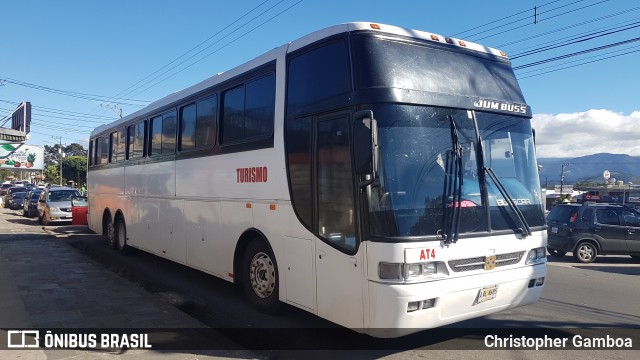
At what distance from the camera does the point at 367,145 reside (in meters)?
4.53

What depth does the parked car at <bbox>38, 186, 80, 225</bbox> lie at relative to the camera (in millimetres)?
21469

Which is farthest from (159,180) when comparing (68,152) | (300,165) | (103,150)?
(68,152)

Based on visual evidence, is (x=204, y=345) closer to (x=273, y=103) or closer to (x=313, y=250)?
(x=313, y=250)

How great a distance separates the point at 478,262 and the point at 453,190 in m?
0.79

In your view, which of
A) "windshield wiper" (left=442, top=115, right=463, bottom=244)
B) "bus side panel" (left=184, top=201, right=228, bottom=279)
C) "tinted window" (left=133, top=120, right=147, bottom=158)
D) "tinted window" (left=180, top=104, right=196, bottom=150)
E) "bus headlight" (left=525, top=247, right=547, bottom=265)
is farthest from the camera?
"tinted window" (left=133, top=120, right=147, bottom=158)

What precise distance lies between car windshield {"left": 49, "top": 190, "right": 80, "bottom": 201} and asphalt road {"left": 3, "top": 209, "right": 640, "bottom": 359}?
570 inches

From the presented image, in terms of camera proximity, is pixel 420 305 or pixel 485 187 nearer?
pixel 420 305

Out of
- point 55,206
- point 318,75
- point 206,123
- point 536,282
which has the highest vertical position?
point 318,75

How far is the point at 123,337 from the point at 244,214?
2215 mm

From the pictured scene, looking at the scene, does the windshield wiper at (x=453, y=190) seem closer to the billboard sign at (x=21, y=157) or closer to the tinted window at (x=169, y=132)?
the tinted window at (x=169, y=132)

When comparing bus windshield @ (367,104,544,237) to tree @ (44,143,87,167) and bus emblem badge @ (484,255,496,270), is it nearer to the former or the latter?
bus emblem badge @ (484,255,496,270)

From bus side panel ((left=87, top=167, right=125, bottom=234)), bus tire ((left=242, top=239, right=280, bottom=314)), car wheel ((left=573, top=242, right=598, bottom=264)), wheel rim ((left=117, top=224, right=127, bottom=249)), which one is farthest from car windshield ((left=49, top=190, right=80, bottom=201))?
car wheel ((left=573, top=242, right=598, bottom=264))

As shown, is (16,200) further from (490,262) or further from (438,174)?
(490,262)

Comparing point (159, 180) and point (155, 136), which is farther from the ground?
point (155, 136)
